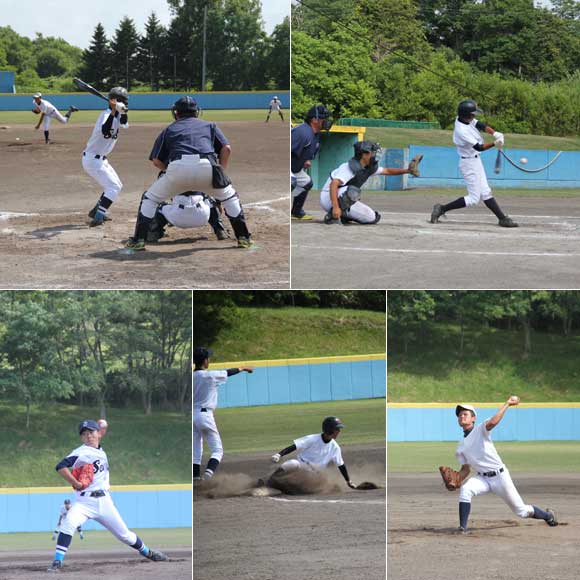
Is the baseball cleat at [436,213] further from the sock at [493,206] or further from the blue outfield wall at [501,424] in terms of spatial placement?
the blue outfield wall at [501,424]

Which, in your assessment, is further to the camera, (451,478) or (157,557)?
(157,557)

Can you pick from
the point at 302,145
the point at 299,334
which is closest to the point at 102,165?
the point at 302,145

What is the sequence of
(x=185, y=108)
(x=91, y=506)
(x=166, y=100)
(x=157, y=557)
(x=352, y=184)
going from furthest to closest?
1. (x=352, y=184)
2. (x=166, y=100)
3. (x=185, y=108)
4. (x=157, y=557)
5. (x=91, y=506)

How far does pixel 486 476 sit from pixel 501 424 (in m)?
1.86

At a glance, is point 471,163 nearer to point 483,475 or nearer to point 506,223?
point 506,223

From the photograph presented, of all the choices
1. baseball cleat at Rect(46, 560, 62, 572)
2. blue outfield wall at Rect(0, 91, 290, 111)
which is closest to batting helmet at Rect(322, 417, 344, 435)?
baseball cleat at Rect(46, 560, 62, 572)

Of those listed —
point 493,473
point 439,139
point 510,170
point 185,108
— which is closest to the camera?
point 493,473

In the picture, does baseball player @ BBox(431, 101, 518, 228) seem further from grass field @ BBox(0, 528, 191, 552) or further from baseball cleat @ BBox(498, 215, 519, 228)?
grass field @ BBox(0, 528, 191, 552)

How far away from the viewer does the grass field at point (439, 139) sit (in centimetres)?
1243

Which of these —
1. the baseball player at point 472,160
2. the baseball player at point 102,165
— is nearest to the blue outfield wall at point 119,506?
the baseball player at point 102,165

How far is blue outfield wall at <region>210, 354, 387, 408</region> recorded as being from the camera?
24.3ft

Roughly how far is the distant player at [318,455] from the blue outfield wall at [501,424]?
1.07 m

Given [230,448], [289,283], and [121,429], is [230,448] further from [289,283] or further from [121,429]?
[121,429]

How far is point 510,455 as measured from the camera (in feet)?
30.3
